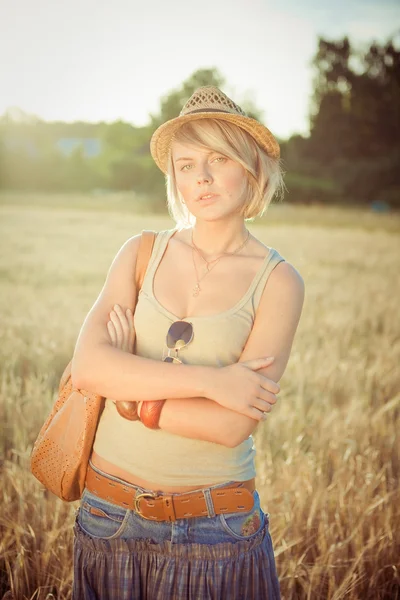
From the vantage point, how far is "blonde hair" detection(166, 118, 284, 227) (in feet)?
5.71

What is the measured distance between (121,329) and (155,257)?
0.88 ft

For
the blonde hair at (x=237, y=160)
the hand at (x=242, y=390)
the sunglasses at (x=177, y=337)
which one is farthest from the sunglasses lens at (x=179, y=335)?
the blonde hair at (x=237, y=160)

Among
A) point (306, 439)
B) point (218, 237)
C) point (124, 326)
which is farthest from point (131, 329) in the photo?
point (306, 439)

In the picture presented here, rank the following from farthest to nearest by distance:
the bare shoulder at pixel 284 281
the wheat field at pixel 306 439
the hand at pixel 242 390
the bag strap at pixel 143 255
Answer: the wheat field at pixel 306 439, the bag strap at pixel 143 255, the bare shoulder at pixel 284 281, the hand at pixel 242 390

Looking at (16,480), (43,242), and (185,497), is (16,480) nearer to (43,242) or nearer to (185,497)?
(185,497)

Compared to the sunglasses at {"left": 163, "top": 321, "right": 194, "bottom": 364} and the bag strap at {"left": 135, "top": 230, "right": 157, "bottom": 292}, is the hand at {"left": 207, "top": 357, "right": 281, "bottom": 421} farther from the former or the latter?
the bag strap at {"left": 135, "top": 230, "right": 157, "bottom": 292}

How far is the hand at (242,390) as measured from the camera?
1557 mm

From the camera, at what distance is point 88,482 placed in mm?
1740

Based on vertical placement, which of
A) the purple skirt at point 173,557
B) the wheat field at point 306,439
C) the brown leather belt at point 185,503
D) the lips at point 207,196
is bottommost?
the wheat field at point 306,439

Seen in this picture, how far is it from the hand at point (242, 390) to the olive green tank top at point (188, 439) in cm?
9

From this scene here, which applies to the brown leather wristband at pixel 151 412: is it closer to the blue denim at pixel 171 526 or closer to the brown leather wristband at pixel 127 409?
the brown leather wristband at pixel 127 409

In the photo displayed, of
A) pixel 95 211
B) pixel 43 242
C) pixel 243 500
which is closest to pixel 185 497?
pixel 243 500

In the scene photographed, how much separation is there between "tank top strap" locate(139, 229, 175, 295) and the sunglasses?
18cm

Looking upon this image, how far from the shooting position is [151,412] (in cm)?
159
